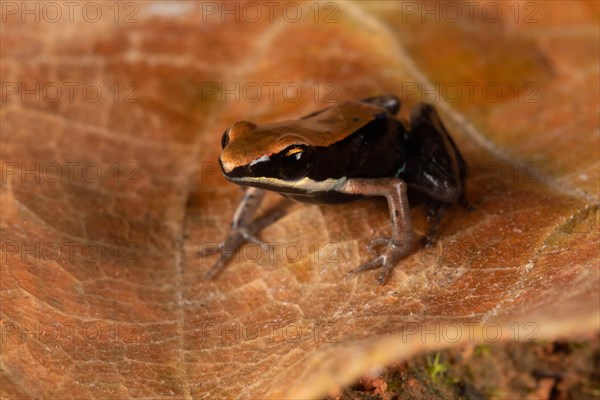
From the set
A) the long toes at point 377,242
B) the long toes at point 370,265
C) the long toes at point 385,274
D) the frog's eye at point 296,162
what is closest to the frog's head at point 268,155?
the frog's eye at point 296,162

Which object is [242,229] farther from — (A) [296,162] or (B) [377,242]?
(B) [377,242]

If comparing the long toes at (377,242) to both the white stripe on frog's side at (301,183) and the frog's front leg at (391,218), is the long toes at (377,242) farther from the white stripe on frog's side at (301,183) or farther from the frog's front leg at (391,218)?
the white stripe on frog's side at (301,183)

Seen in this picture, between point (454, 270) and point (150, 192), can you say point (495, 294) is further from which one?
point (150, 192)

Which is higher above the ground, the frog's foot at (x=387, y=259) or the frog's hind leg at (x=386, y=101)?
the frog's hind leg at (x=386, y=101)

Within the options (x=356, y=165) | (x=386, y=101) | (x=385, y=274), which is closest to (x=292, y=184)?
(x=356, y=165)

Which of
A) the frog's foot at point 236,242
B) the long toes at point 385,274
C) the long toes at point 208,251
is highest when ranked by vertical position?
the long toes at point 385,274

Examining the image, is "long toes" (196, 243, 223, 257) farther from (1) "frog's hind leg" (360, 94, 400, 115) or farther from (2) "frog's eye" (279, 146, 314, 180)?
(1) "frog's hind leg" (360, 94, 400, 115)

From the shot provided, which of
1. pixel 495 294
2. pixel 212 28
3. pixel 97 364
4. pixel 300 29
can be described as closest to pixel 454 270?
pixel 495 294

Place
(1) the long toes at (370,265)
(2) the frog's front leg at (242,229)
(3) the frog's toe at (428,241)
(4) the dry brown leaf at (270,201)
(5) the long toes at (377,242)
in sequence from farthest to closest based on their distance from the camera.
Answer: (2) the frog's front leg at (242,229)
(5) the long toes at (377,242)
(3) the frog's toe at (428,241)
(1) the long toes at (370,265)
(4) the dry brown leaf at (270,201)
